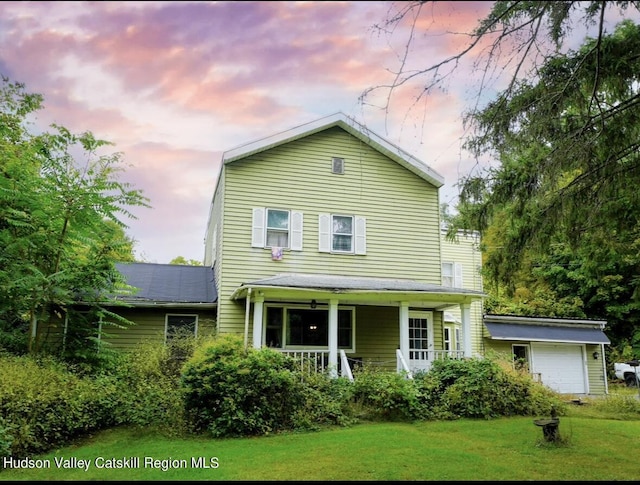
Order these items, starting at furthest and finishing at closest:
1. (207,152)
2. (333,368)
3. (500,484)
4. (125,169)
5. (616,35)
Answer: (207,152) < (125,169) < (333,368) < (616,35) < (500,484)

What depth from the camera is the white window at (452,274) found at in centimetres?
2156

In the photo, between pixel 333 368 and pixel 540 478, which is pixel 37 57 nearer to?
pixel 333 368

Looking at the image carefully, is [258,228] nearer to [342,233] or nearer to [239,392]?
[342,233]

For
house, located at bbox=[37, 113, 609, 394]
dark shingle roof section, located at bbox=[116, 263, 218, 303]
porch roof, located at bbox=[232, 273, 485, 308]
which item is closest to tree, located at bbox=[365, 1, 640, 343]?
porch roof, located at bbox=[232, 273, 485, 308]

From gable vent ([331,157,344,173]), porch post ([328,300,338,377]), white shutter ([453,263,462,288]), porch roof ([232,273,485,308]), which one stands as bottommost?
porch post ([328,300,338,377])

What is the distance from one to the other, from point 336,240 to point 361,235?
794mm

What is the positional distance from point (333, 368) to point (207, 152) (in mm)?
9328

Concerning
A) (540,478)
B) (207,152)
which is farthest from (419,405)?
(207,152)

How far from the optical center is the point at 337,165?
1593cm

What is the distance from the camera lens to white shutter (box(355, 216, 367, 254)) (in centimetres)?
1559

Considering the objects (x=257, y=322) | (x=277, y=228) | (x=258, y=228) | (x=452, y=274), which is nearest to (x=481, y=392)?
(x=257, y=322)

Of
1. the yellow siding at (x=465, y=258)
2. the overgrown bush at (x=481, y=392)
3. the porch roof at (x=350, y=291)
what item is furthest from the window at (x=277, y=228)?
the yellow siding at (x=465, y=258)

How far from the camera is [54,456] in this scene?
768 cm

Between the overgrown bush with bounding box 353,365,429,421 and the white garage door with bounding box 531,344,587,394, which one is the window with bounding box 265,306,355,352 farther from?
the white garage door with bounding box 531,344,587,394
